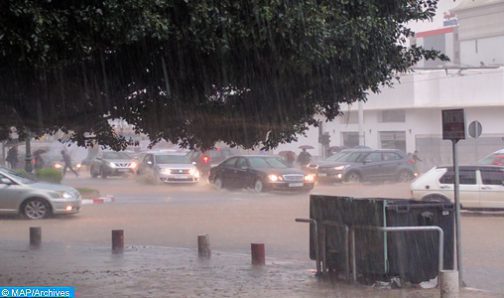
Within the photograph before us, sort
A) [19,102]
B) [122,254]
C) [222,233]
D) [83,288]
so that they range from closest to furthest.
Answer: [19,102] → [83,288] → [122,254] → [222,233]

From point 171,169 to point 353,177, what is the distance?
7.98m

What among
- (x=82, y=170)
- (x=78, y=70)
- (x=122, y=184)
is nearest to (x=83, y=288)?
(x=78, y=70)

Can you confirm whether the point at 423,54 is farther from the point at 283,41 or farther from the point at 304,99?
the point at 283,41

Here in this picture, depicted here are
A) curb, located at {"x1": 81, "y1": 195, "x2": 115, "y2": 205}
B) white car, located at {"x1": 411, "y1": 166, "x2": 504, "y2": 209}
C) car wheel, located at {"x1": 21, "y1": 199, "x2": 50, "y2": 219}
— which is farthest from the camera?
curb, located at {"x1": 81, "y1": 195, "x2": 115, "y2": 205}

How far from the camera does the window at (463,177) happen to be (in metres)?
19.5

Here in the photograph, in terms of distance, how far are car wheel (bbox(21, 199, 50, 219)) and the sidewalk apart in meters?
4.64

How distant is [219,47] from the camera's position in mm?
6637

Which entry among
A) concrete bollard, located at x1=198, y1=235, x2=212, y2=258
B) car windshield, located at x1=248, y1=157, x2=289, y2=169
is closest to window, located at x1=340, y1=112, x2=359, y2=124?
car windshield, located at x1=248, y1=157, x2=289, y2=169

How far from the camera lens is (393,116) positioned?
2005 inches

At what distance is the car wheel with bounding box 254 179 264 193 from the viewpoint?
2748cm

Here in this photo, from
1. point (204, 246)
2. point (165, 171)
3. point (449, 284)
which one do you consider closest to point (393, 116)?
point (165, 171)

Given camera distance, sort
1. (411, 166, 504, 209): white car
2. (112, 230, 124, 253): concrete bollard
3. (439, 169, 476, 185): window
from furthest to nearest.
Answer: (439, 169, 476, 185): window < (411, 166, 504, 209): white car < (112, 230, 124, 253): concrete bollard

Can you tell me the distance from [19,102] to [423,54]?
465 cm

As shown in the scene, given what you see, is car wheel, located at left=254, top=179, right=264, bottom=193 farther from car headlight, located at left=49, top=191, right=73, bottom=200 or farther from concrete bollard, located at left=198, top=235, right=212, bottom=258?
concrete bollard, located at left=198, top=235, right=212, bottom=258
